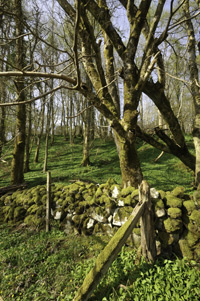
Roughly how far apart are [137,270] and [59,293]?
1.37 meters

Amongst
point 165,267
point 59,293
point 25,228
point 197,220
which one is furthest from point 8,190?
point 197,220

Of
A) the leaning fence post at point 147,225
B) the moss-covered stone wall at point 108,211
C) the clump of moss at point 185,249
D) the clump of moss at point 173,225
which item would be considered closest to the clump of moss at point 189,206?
the moss-covered stone wall at point 108,211

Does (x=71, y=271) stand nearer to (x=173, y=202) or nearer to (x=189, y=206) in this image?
(x=173, y=202)

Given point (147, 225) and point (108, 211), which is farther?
point (108, 211)

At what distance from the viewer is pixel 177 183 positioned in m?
6.57

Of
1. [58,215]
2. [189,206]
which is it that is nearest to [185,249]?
[189,206]

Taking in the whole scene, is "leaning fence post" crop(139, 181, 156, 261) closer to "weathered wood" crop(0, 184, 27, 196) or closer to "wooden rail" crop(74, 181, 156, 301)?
"wooden rail" crop(74, 181, 156, 301)

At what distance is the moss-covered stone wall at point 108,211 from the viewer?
9.15 feet

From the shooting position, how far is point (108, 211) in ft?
12.2

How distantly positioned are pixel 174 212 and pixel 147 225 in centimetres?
65

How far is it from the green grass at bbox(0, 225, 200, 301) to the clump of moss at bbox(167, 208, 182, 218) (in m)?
0.71

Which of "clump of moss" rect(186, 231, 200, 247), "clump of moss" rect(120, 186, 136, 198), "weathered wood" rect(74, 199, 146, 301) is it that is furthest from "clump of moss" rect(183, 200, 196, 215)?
"weathered wood" rect(74, 199, 146, 301)

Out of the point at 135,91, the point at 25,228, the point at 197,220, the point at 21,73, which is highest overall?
the point at 135,91

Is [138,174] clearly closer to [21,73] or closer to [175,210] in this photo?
[175,210]
